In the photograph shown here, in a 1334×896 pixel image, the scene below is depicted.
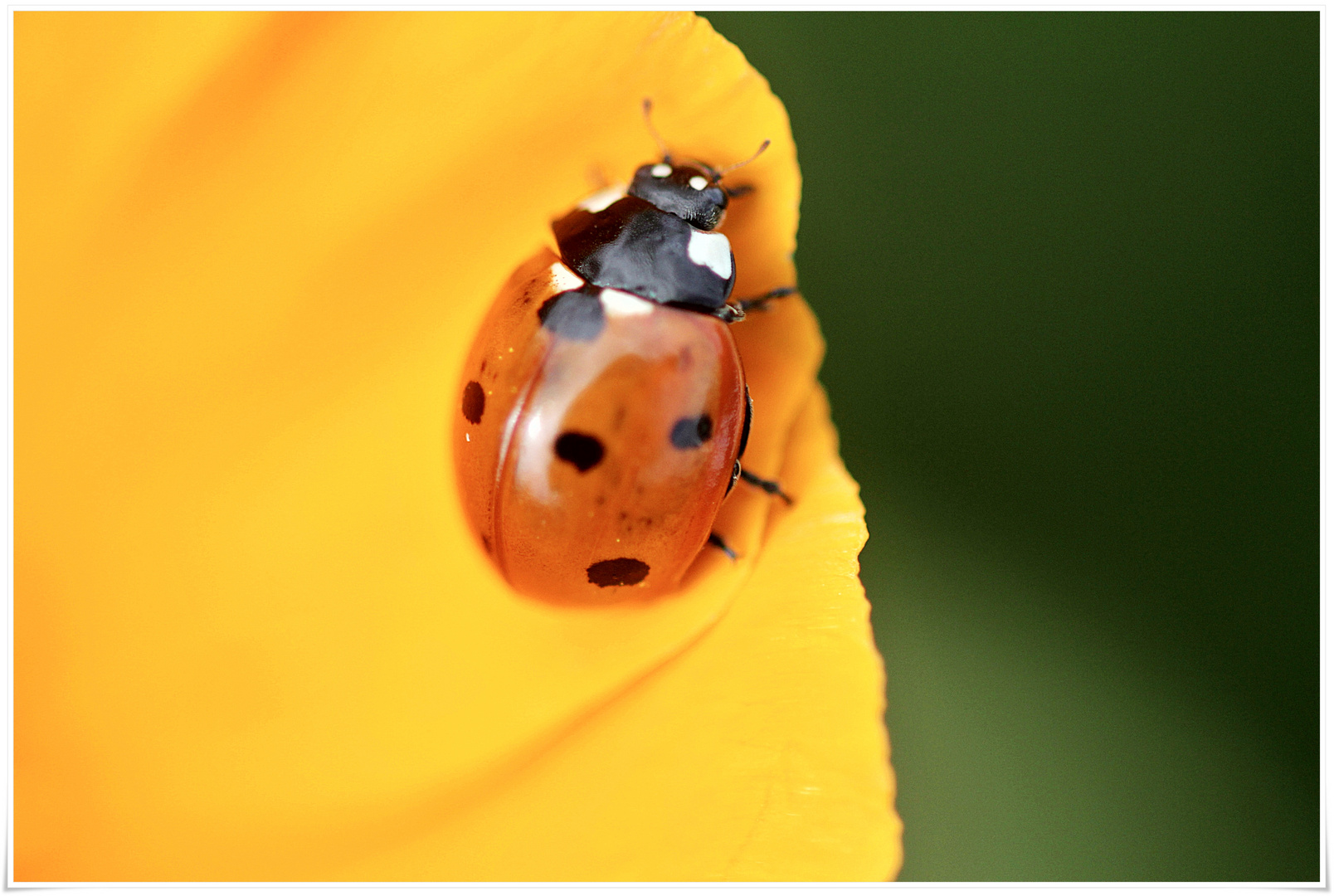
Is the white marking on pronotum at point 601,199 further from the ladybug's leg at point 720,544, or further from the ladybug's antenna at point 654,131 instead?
the ladybug's leg at point 720,544

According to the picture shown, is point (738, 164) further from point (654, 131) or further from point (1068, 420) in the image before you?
point (1068, 420)

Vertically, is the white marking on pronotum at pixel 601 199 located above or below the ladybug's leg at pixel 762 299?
above

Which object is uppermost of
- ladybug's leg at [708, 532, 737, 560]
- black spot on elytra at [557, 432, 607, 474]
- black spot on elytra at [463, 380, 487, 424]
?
black spot on elytra at [463, 380, 487, 424]

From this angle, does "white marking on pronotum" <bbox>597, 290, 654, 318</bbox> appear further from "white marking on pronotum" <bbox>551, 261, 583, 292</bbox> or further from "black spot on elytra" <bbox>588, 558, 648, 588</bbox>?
"black spot on elytra" <bbox>588, 558, 648, 588</bbox>

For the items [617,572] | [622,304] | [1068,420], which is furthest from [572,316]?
[1068,420]

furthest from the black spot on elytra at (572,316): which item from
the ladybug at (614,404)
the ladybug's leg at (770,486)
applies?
the ladybug's leg at (770,486)

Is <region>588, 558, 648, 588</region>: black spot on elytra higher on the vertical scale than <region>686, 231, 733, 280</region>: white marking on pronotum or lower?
lower

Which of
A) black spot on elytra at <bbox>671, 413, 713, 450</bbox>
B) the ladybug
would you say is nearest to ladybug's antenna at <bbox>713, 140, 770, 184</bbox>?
the ladybug
